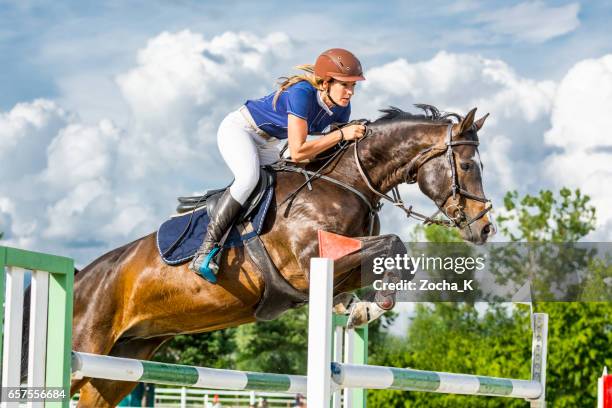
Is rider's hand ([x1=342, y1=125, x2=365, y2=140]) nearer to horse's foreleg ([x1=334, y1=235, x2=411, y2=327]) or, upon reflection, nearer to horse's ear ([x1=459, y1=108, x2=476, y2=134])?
horse's ear ([x1=459, y1=108, x2=476, y2=134])

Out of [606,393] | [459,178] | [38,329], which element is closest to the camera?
[38,329]

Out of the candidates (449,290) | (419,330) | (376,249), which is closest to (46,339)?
(376,249)

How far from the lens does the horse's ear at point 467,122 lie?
5.14 meters

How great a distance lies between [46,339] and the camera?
3.10m

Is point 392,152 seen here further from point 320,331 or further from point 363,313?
point 320,331

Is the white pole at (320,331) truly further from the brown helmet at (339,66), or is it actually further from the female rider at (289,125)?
the brown helmet at (339,66)

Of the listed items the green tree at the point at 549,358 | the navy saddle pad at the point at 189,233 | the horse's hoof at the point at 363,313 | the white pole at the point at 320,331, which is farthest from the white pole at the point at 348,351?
the green tree at the point at 549,358

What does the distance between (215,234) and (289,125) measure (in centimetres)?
70

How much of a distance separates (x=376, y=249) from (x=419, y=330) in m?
47.7

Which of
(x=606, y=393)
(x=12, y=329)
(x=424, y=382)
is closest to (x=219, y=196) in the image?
(x=424, y=382)

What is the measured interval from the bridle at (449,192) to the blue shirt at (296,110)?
21 cm

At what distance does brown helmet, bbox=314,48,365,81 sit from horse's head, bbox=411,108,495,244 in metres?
0.55

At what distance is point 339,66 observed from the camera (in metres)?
5.08

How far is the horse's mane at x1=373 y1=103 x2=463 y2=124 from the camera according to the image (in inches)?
211
